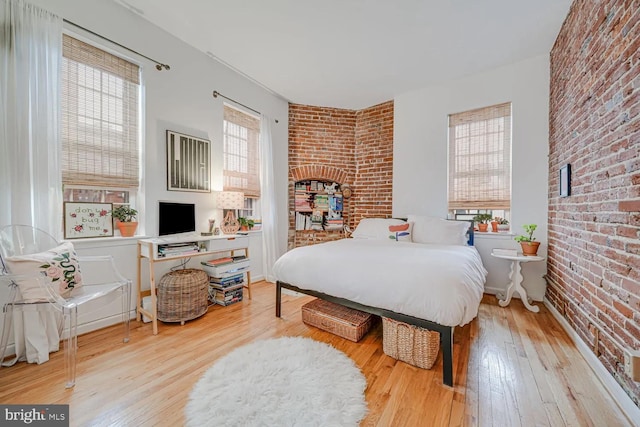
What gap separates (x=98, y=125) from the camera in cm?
226

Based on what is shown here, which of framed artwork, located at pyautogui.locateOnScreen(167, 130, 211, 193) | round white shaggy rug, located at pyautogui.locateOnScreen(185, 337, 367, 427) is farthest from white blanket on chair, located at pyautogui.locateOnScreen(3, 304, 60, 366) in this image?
framed artwork, located at pyautogui.locateOnScreen(167, 130, 211, 193)

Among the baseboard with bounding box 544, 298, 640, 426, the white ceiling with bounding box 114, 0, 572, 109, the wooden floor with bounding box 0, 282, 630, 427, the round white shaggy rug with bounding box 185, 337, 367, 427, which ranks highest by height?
the white ceiling with bounding box 114, 0, 572, 109

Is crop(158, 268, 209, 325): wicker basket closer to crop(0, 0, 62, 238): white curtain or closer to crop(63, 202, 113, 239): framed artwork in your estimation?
crop(63, 202, 113, 239): framed artwork

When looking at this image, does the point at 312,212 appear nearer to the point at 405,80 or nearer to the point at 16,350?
the point at 405,80

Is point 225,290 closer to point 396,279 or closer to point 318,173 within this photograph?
point 396,279

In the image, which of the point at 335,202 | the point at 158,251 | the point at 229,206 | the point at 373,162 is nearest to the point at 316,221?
the point at 335,202

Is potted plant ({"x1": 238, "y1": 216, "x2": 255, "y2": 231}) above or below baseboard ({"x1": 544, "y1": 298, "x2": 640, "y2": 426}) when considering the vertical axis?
above

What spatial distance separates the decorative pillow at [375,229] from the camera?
3.42m

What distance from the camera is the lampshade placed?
303 cm

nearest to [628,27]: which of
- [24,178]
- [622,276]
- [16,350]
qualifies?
[622,276]

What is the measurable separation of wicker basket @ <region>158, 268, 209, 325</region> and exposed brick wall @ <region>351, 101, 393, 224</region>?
278cm

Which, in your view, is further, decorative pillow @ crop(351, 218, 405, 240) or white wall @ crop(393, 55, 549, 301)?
decorative pillow @ crop(351, 218, 405, 240)

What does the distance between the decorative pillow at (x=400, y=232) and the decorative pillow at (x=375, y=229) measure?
8 centimetres

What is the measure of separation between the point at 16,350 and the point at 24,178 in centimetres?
120
